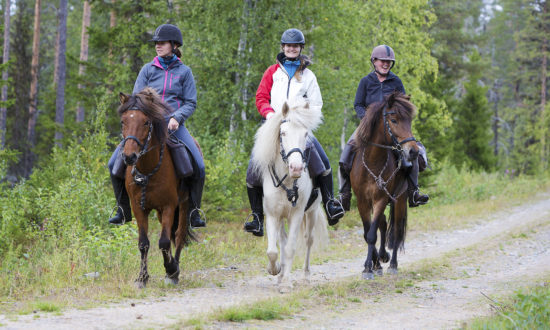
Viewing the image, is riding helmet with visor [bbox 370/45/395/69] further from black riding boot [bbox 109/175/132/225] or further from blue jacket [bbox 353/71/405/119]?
black riding boot [bbox 109/175/132/225]

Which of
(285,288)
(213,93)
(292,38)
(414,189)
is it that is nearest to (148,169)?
(285,288)

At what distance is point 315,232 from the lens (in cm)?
886

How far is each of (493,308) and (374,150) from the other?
3060 millimetres

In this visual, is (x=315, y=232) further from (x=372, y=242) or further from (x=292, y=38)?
(x=292, y=38)

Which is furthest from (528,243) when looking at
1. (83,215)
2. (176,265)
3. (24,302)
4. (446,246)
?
(24,302)

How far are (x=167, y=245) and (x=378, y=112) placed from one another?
3.52 m

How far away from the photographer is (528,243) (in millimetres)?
12828

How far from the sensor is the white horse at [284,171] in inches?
282

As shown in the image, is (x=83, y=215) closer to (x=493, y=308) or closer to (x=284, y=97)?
(x=284, y=97)

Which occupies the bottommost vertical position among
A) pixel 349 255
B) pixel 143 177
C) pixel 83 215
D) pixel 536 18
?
pixel 349 255

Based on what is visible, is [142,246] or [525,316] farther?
[142,246]

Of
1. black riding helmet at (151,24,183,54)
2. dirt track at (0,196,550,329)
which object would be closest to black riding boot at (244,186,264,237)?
dirt track at (0,196,550,329)

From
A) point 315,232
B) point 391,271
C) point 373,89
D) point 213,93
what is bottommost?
point 391,271

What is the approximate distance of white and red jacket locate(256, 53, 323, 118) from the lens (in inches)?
311
